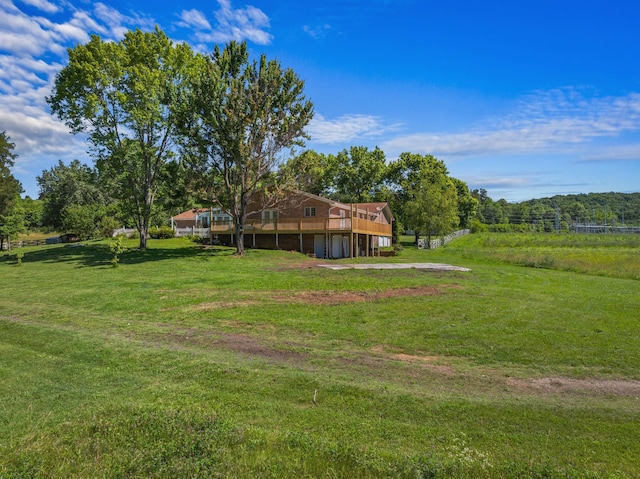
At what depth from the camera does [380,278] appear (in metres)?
16.9

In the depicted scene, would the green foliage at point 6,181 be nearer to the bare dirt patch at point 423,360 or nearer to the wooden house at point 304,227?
the wooden house at point 304,227

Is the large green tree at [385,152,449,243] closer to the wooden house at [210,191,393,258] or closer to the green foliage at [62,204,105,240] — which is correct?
the wooden house at [210,191,393,258]

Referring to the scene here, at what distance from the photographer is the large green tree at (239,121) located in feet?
81.3

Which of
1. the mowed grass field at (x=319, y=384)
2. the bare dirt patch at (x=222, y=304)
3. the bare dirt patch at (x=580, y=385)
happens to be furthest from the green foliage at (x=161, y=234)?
the bare dirt patch at (x=580, y=385)

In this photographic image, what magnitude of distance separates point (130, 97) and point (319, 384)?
3054cm

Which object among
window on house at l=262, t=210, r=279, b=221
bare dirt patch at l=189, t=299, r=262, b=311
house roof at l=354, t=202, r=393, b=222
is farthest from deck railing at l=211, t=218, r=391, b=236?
bare dirt patch at l=189, t=299, r=262, b=311

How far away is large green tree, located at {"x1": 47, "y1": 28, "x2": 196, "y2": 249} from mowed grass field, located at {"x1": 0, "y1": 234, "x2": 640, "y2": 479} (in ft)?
60.6

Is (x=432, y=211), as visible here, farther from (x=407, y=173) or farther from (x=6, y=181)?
(x=6, y=181)

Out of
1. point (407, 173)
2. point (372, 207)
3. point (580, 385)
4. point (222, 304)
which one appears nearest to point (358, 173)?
point (407, 173)

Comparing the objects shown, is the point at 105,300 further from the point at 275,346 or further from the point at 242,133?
the point at 242,133

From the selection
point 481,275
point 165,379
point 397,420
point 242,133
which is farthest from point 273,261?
point 397,420

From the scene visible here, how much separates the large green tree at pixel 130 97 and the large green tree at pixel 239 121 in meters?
3.62

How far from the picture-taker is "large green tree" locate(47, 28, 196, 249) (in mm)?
28625

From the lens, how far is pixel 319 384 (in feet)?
20.0
